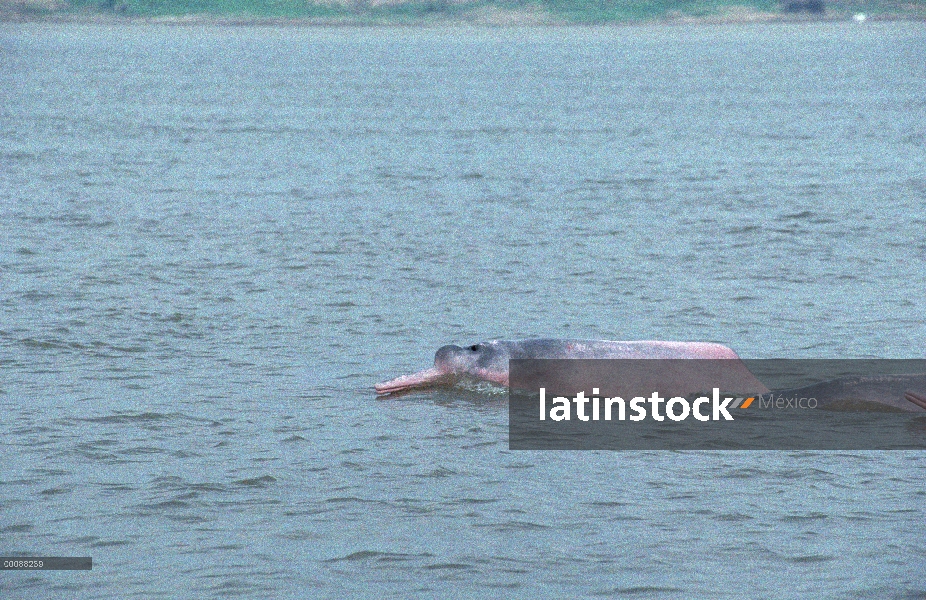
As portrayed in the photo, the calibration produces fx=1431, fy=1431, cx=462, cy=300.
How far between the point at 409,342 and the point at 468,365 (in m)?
2.81

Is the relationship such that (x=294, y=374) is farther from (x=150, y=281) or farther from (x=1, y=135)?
(x=1, y=135)

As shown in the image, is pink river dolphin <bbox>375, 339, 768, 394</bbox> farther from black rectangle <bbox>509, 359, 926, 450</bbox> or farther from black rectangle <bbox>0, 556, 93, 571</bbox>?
black rectangle <bbox>0, 556, 93, 571</bbox>

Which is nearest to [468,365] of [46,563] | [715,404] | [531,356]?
[531,356]

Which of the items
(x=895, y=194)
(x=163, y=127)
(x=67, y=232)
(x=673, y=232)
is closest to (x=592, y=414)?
(x=673, y=232)

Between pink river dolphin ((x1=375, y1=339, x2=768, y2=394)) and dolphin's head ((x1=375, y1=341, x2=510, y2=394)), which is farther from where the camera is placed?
dolphin's head ((x1=375, y1=341, x2=510, y2=394))

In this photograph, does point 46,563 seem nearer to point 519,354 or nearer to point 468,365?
point 468,365

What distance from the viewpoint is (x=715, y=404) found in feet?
61.7

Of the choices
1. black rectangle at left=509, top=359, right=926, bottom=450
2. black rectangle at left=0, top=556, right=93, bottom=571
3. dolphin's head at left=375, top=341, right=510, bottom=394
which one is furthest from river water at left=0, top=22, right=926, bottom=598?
black rectangle at left=509, top=359, right=926, bottom=450

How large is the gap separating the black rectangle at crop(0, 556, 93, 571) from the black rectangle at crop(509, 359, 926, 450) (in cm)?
563

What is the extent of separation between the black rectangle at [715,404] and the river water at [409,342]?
1.53 feet

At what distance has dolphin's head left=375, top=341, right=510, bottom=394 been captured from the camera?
19812 millimetres

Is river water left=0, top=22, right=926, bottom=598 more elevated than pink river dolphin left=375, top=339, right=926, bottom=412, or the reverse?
pink river dolphin left=375, top=339, right=926, bottom=412

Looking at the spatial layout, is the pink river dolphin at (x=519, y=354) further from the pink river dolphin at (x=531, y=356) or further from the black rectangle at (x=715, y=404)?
the black rectangle at (x=715, y=404)

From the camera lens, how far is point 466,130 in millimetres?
67438
